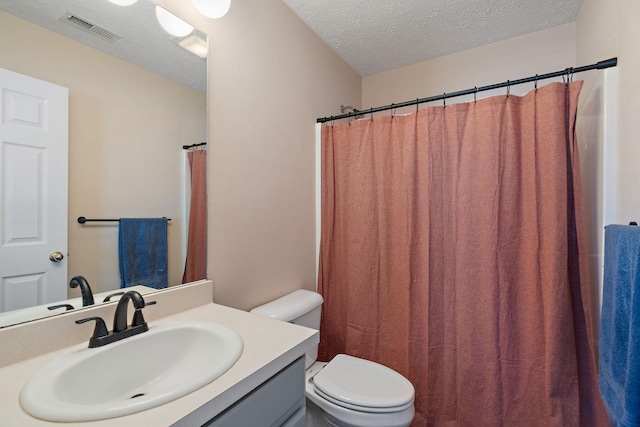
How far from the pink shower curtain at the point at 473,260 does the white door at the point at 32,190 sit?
138cm

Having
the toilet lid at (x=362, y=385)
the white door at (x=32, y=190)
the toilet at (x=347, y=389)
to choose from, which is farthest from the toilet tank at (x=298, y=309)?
the white door at (x=32, y=190)

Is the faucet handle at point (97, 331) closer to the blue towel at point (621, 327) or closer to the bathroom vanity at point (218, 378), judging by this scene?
the bathroom vanity at point (218, 378)

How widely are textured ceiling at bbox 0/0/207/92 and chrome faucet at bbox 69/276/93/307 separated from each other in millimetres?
748

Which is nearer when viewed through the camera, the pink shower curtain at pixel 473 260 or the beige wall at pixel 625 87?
the beige wall at pixel 625 87

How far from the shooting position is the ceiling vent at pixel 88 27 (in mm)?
849

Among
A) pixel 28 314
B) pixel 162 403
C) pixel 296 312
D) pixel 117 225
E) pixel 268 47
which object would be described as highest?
pixel 268 47

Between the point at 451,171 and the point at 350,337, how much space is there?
3.91ft

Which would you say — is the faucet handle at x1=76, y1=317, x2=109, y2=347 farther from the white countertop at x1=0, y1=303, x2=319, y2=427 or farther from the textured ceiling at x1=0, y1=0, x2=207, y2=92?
the textured ceiling at x1=0, y1=0, x2=207, y2=92

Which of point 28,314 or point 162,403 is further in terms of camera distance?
point 28,314

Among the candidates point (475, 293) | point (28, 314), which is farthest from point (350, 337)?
point (28, 314)

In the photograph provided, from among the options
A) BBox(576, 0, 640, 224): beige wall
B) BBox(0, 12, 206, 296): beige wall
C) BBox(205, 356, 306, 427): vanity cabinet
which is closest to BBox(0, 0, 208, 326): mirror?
BBox(0, 12, 206, 296): beige wall

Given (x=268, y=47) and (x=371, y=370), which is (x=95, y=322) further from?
(x=268, y=47)

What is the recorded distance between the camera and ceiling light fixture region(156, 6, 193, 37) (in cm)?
107

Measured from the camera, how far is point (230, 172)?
1296 millimetres
